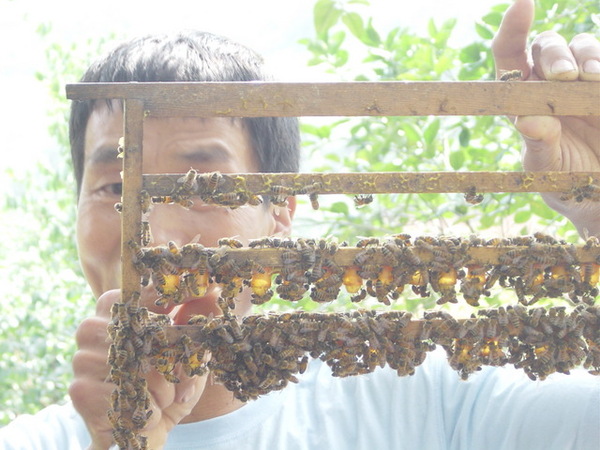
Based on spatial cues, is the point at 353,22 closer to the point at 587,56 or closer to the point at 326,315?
the point at 587,56

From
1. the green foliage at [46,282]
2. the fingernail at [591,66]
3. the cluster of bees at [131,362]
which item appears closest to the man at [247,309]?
the fingernail at [591,66]

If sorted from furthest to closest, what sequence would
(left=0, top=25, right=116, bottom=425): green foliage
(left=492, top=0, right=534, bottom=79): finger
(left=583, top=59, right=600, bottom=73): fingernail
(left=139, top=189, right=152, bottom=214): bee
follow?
(left=0, top=25, right=116, bottom=425): green foliage, (left=492, top=0, right=534, bottom=79): finger, (left=583, top=59, right=600, bottom=73): fingernail, (left=139, top=189, right=152, bottom=214): bee

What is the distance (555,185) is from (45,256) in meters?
6.26

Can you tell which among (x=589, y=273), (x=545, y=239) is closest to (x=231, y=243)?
(x=545, y=239)

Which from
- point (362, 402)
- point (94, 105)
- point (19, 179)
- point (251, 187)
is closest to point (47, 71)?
point (19, 179)

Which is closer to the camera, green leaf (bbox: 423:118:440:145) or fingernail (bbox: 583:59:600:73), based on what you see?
fingernail (bbox: 583:59:600:73)

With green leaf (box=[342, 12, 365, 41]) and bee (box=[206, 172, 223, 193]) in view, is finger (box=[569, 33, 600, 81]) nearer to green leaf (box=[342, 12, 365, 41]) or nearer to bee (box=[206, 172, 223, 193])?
bee (box=[206, 172, 223, 193])

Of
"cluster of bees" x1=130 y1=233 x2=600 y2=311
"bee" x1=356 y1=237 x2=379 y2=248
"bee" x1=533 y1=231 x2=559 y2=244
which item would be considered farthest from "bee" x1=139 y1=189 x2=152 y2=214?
"bee" x1=533 y1=231 x2=559 y2=244

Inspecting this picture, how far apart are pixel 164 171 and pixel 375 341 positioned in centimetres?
107

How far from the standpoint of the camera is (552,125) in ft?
8.21

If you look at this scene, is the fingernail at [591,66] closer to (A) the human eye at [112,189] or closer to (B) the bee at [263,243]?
(B) the bee at [263,243]

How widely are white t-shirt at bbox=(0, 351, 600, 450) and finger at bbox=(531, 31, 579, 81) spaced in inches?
49.1

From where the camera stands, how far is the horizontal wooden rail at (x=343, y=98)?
1.97 metres

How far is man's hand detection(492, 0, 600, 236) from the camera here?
245 cm
